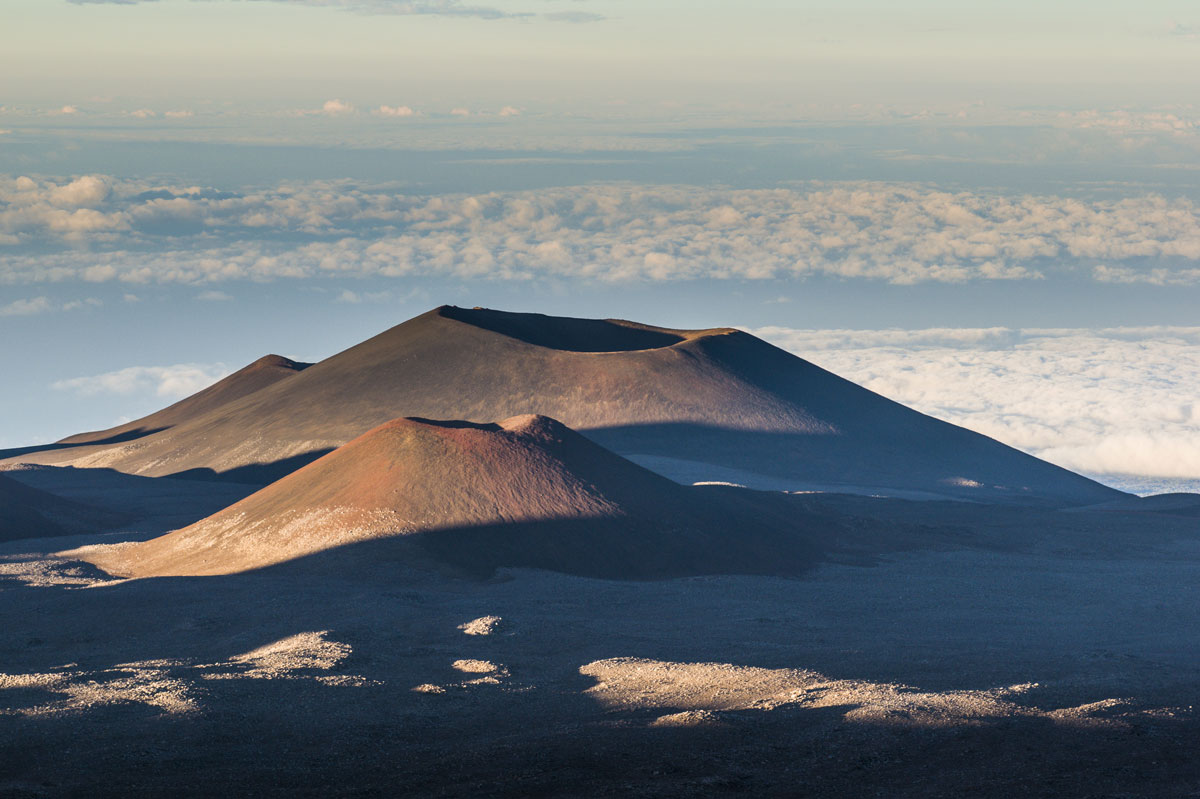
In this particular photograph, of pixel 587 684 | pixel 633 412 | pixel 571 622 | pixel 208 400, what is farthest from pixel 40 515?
pixel 208 400

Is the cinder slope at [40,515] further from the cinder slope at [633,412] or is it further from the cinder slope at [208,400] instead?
the cinder slope at [208,400]

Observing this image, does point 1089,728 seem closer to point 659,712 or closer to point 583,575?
point 659,712

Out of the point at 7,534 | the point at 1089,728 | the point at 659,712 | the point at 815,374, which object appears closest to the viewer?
the point at 1089,728

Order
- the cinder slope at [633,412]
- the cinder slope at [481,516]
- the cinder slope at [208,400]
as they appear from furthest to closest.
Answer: the cinder slope at [208,400], the cinder slope at [633,412], the cinder slope at [481,516]

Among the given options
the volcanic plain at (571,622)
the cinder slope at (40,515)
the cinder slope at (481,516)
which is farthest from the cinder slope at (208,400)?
the cinder slope at (481,516)

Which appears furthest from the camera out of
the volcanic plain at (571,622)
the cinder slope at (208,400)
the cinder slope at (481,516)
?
the cinder slope at (208,400)

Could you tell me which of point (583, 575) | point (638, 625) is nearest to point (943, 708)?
point (638, 625)

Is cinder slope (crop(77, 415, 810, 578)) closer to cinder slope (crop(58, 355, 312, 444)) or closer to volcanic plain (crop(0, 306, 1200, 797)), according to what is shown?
volcanic plain (crop(0, 306, 1200, 797))
